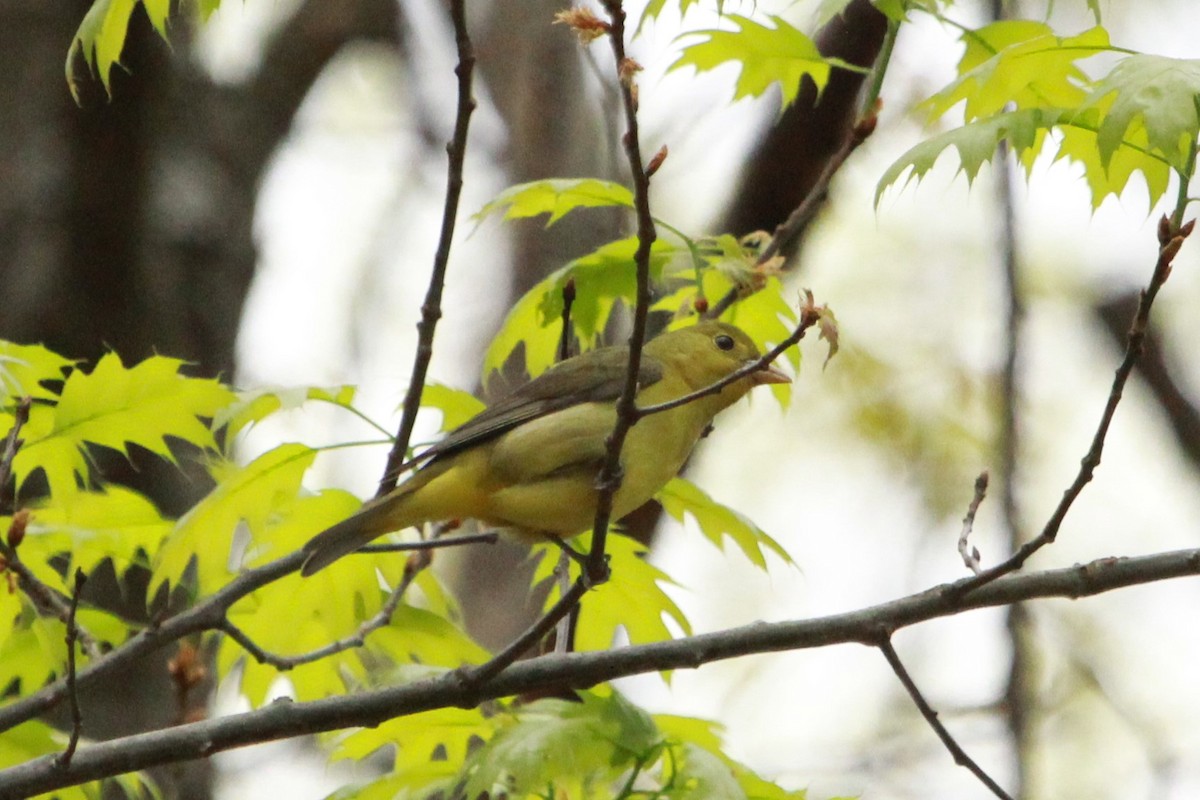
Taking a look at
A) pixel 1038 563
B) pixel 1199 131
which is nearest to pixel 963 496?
pixel 1038 563

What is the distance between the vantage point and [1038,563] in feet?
27.7

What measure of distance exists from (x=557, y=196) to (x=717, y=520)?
0.92 meters

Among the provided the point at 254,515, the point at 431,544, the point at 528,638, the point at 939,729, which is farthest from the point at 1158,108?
the point at 254,515

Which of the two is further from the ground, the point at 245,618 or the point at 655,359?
the point at 655,359

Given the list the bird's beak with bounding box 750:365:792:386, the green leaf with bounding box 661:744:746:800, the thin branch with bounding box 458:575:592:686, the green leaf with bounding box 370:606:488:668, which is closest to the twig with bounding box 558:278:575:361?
the bird's beak with bounding box 750:365:792:386

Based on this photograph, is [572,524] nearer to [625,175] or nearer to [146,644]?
[146,644]

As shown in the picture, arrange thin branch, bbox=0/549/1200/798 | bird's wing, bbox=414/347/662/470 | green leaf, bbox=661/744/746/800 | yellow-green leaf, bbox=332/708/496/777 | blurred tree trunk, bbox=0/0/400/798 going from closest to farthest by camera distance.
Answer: green leaf, bbox=661/744/746/800 < thin branch, bbox=0/549/1200/798 < yellow-green leaf, bbox=332/708/496/777 < bird's wing, bbox=414/347/662/470 < blurred tree trunk, bbox=0/0/400/798

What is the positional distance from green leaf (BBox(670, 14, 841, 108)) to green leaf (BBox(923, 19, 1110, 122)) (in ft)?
1.37

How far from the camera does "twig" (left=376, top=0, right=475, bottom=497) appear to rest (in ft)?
8.23

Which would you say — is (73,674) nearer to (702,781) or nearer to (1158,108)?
(702,781)

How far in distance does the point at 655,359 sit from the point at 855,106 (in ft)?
4.47

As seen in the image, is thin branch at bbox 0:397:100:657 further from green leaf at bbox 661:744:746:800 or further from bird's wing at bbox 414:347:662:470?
green leaf at bbox 661:744:746:800

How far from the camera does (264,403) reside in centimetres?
323

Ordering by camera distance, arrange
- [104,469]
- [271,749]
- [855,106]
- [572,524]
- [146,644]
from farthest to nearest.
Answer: [271,749]
[104,469]
[855,106]
[572,524]
[146,644]
